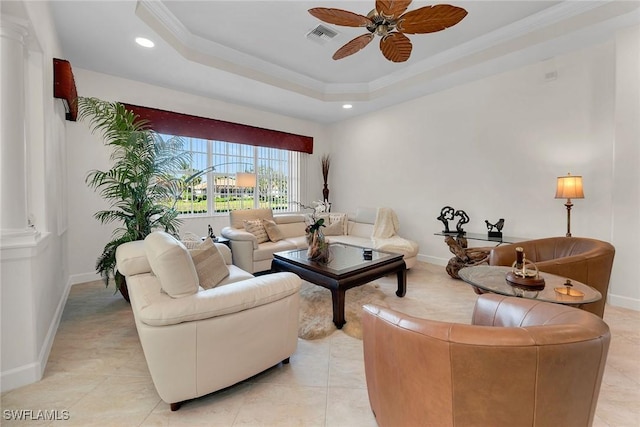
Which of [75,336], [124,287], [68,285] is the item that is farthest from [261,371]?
[68,285]

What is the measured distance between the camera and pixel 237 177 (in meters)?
4.90

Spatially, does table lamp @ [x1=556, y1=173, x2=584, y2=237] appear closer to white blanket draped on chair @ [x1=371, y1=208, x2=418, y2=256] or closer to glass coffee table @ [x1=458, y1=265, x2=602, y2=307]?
glass coffee table @ [x1=458, y1=265, x2=602, y2=307]

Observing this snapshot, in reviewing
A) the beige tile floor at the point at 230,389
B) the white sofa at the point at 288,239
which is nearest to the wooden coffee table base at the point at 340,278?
the beige tile floor at the point at 230,389

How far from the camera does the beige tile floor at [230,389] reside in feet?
4.72

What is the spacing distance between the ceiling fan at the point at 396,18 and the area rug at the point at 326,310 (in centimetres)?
248

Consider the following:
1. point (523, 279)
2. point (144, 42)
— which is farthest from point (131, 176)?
point (523, 279)

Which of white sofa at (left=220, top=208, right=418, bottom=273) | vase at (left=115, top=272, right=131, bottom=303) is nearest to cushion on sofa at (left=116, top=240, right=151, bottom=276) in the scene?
vase at (left=115, top=272, right=131, bottom=303)

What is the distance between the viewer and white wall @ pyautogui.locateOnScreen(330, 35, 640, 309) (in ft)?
10.0

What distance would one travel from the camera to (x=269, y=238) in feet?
13.8

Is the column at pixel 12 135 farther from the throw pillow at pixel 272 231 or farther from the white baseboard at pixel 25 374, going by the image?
the throw pillow at pixel 272 231

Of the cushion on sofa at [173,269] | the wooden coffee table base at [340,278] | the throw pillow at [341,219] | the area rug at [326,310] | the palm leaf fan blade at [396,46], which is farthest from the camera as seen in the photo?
the throw pillow at [341,219]

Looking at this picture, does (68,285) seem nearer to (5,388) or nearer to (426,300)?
(5,388)

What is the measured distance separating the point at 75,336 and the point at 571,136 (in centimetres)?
552

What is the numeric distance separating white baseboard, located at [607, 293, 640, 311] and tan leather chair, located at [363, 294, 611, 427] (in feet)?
9.67
